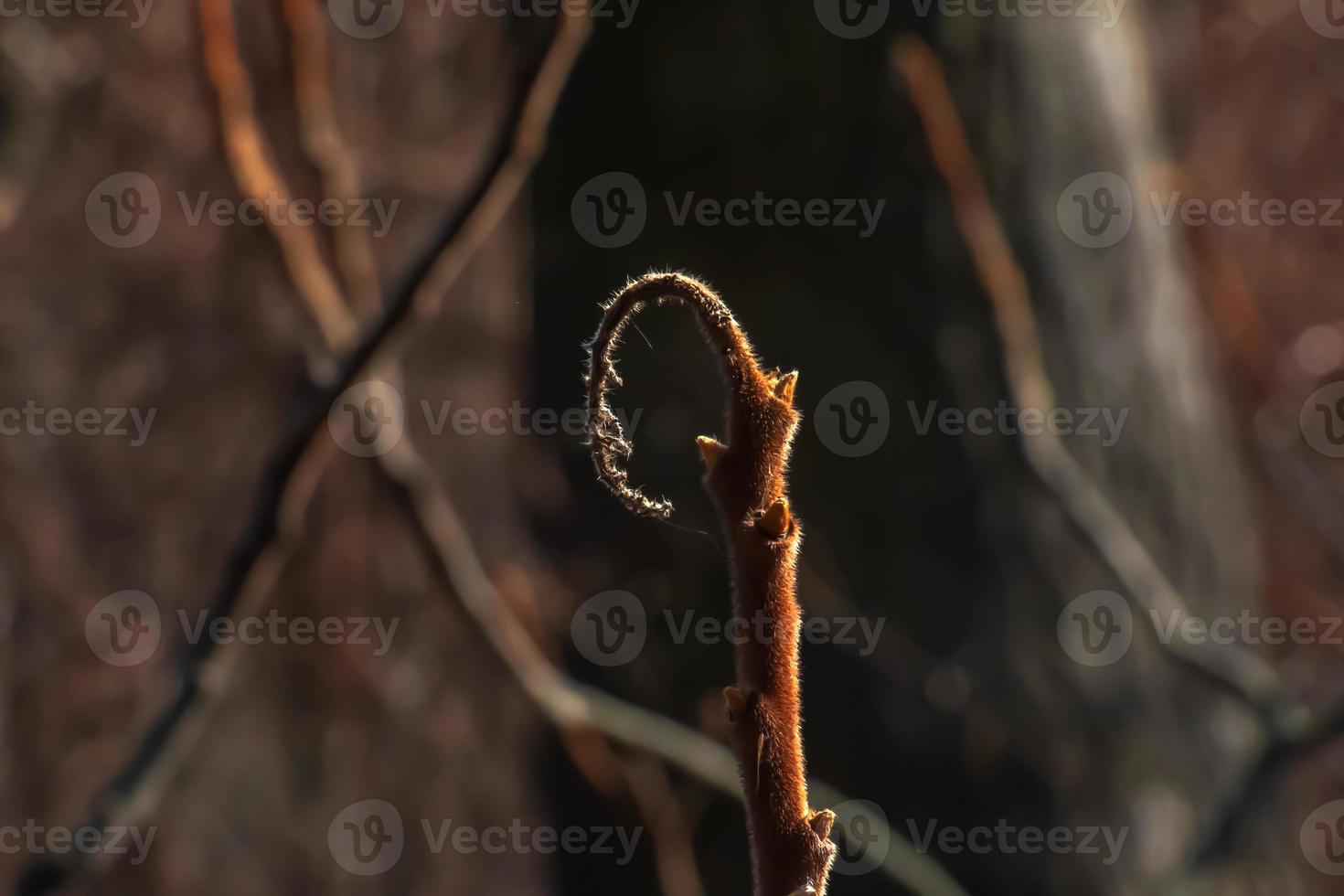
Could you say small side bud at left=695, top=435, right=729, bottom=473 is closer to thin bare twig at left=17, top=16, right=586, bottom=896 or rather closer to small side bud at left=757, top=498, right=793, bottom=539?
small side bud at left=757, top=498, right=793, bottom=539

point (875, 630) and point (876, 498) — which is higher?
point (876, 498)

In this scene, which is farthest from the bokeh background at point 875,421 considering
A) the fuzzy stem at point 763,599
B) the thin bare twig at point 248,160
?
the fuzzy stem at point 763,599

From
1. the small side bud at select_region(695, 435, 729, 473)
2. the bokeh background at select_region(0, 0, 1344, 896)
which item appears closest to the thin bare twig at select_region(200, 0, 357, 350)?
the bokeh background at select_region(0, 0, 1344, 896)

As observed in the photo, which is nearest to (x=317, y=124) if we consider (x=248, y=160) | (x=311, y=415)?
(x=248, y=160)

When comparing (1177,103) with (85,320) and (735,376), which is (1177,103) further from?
(735,376)

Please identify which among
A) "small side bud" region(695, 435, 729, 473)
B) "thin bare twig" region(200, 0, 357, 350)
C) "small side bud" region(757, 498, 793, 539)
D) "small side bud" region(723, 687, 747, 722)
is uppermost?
"thin bare twig" region(200, 0, 357, 350)

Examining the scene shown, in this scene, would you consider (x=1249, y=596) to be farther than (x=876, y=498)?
Yes

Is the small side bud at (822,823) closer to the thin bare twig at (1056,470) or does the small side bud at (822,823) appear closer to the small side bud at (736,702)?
the small side bud at (736,702)

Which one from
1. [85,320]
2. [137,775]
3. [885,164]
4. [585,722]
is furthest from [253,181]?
[85,320]
